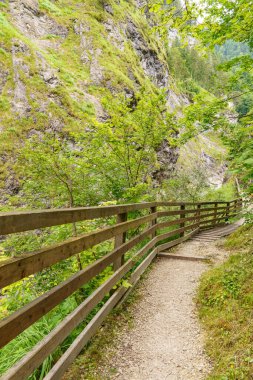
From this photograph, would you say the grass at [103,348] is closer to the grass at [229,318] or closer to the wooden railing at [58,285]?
the wooden railing at [58,285]

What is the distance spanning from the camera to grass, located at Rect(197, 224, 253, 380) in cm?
277

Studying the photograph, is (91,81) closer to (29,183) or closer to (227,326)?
(29,183)

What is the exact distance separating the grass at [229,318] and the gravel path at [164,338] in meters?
0.17

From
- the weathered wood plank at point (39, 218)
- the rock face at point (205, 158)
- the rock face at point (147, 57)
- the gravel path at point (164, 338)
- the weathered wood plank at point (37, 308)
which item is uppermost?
the rock face at point (147, 57)

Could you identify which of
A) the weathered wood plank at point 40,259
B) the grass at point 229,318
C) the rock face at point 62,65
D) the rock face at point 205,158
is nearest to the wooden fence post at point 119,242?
the weathered wood plank at point 40,259

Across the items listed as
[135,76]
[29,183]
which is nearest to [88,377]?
[29,183]

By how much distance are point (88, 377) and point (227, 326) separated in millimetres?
1811

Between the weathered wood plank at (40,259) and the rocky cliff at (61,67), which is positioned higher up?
the rocky cliff at (61,67)

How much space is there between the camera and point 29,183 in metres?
8.79

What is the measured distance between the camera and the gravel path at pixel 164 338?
3055 millimetres

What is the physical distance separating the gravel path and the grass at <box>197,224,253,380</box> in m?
0.17

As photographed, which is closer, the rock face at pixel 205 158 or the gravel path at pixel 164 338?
the gravel path at pixel 164 338

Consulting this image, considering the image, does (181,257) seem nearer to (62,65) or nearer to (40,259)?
(40,259)

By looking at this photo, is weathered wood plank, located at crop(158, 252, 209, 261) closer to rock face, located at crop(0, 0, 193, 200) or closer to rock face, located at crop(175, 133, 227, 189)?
rock face, located at crop(0, 0, 193, 200)
